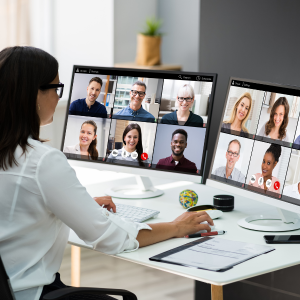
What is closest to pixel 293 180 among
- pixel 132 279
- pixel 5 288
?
pixel 5 288

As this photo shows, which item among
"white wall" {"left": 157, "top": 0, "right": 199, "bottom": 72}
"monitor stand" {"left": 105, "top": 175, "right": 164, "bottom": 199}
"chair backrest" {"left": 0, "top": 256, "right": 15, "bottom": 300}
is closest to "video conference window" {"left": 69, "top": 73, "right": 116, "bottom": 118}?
"monitor stand" {"left": 105, "top": 175, "right": 164, "bottom": 199}

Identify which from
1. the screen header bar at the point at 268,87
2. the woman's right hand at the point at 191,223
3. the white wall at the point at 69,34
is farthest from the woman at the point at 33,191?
the white wall at the point at 69,34

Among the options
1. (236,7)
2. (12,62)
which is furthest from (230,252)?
(236,7)

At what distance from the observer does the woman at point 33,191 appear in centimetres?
→ 113

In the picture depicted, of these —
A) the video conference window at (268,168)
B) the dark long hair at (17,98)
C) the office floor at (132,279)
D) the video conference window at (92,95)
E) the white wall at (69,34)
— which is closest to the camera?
the dark long hair at (17,98)

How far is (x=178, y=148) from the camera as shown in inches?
68.9

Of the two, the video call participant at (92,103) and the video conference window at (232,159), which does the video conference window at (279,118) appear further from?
the video call participant at (92,103)

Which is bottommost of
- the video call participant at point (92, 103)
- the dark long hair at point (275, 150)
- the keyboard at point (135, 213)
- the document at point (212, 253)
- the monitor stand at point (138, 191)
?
the monitor stand at point (138, 191)

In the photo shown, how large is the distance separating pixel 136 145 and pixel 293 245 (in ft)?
2.38

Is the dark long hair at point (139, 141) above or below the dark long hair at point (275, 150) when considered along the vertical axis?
below

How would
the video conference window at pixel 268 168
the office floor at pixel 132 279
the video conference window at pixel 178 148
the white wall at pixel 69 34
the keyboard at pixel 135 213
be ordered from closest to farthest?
the video conference window at pixel 268 168
the keyboard at pixel 135 213
the video conference window at pixel 178 148
the office floor at pixel 132 279
the white wall at pixel 69 34

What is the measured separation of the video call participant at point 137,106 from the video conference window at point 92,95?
80mm

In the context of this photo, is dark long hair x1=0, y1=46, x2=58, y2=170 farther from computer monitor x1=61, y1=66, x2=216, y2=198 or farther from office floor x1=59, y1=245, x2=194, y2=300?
office floor x1=59, y1=245, x2=194, y2=300

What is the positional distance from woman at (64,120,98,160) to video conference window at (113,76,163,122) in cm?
11
